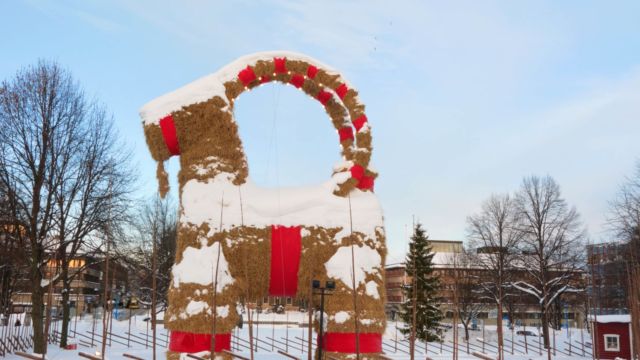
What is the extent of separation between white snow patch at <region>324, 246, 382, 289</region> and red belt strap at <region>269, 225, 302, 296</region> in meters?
0.45

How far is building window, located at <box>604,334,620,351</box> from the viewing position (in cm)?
1953

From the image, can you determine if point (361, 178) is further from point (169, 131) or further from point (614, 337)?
point (614, 337)

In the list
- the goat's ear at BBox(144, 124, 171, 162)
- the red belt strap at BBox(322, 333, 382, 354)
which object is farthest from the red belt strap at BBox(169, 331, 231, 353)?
the goat's ear at BBox(144, 124, 171, 162)

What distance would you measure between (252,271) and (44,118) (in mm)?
11247

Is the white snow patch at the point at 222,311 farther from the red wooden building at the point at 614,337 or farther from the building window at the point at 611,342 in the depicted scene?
the building window at the point at 611,342

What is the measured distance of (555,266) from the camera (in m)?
25.7

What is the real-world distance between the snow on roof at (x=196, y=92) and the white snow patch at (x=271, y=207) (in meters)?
1.05

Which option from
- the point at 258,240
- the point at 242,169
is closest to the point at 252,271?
the point at 258,240

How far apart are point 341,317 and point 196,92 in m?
3.64

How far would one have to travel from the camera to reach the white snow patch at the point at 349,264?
7211 millimetres

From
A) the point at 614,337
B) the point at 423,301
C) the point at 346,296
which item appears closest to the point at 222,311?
the point at 346,296

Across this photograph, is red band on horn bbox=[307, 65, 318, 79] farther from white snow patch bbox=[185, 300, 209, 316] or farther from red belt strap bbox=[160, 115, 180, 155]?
white snow patch bbox=[185, 300, 209, 316]


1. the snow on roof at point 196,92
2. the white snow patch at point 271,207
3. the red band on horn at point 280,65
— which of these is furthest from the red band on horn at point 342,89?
the white snow patch at point 271,207

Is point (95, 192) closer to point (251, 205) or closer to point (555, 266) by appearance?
point (251, 205)
